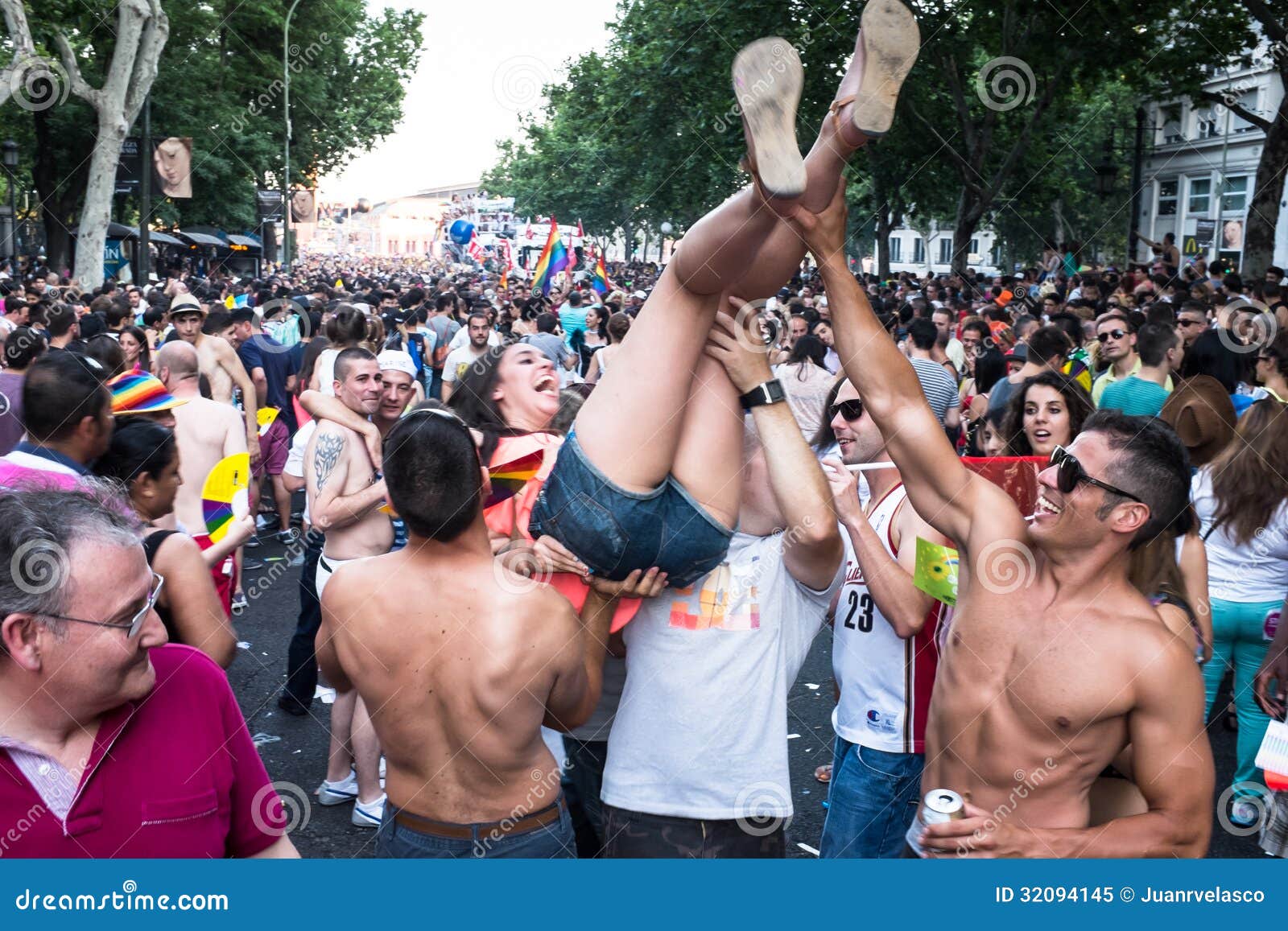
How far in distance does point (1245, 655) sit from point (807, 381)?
283 centimetres

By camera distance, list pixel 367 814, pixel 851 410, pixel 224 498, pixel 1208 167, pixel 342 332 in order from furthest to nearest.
→ pixel 1208 167, pixel 342 332, pixel 367 814, pixel 851 410, pixel 224 498

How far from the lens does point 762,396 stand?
271cm

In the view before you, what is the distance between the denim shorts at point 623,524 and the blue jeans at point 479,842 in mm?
679

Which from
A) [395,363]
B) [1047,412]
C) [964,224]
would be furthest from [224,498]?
[964,224]

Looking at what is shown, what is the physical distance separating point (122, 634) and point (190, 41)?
36.7 m

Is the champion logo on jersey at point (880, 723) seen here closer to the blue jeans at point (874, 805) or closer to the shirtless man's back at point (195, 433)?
the blue jeans at point (874, 805)

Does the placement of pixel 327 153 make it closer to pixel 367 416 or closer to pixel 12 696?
pixel 367 416

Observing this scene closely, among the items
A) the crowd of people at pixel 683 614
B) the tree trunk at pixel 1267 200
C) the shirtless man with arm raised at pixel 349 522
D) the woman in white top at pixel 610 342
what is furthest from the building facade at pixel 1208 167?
the crowd of people at pixel 683 614

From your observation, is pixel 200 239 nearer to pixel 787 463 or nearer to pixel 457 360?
pixel 457 360

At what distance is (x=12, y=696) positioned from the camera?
212cm

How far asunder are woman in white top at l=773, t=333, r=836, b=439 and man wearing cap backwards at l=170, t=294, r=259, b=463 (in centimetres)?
420

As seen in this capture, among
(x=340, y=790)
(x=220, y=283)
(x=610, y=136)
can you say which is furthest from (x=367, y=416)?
(x=610, y=136)

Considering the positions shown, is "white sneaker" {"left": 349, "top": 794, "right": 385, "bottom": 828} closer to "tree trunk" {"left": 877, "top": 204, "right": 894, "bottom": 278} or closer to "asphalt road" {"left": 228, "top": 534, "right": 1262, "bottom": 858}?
"asphalt road" {"left": 228, "top": 534, "right": 1262, "bottom": 858}

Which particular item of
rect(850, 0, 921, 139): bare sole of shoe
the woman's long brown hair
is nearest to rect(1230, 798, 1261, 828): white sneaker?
the woman's long brown hair
